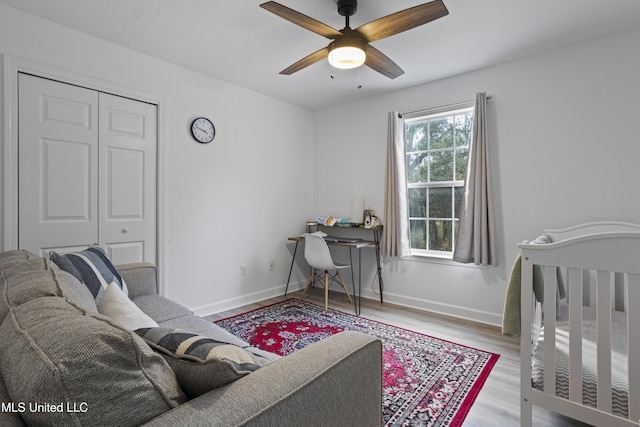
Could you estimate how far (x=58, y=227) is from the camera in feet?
7.89

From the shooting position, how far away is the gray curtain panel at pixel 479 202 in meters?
2.93

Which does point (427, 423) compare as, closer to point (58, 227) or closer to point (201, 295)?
point (201, 295)

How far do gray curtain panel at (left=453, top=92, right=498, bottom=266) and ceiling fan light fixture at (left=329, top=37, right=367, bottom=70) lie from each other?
1.37 m

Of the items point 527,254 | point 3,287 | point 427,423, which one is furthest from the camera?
point 427,423

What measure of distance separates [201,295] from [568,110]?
144 inches

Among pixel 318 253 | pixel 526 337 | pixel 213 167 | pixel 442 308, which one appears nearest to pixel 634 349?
pixel 526 337

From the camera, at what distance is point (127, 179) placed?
9.04 feet

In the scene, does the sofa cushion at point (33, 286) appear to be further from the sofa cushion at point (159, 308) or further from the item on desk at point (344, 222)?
the item on desk at point (344, 222)

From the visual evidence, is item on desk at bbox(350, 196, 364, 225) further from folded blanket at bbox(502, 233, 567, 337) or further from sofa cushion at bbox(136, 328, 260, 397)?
sofa cushion at bbox(136, 328, 260, 397)

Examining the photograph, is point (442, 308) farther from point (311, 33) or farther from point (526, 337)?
point (311, 33)

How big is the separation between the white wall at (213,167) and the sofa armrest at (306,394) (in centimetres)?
248

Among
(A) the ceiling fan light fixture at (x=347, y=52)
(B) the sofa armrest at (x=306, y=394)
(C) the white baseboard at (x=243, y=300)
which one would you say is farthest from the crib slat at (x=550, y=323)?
(C) the white baseboard at (x=243, y=300)

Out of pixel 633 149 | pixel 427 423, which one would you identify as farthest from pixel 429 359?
pixel 633 149

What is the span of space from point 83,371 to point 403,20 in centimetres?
212
